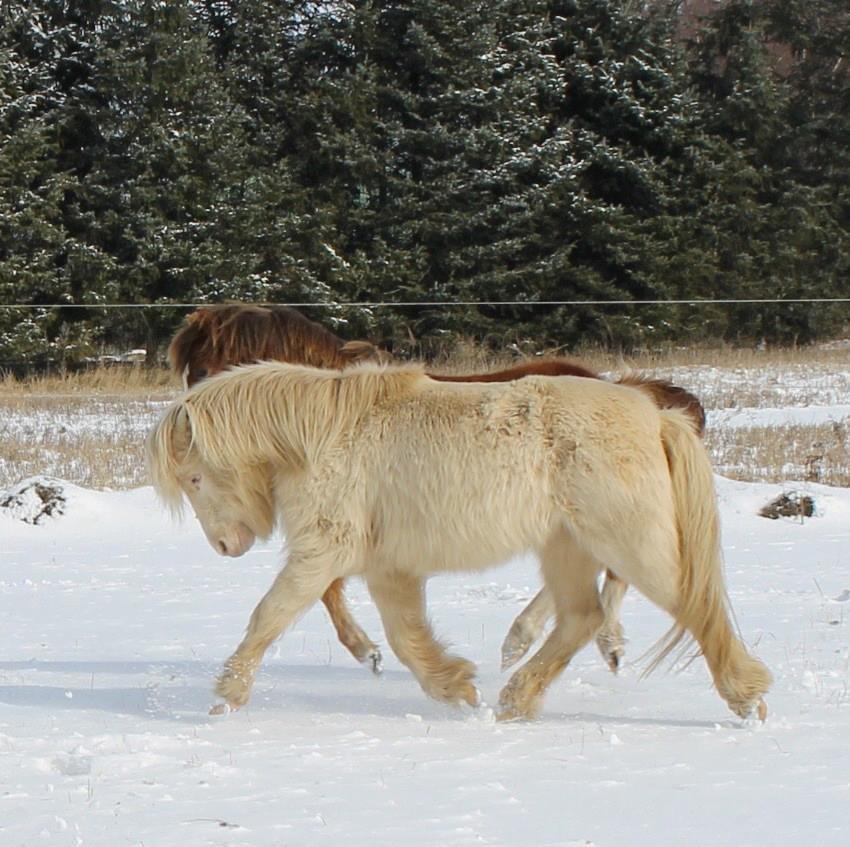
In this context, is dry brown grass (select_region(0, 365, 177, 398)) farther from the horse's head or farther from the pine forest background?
the horse's head

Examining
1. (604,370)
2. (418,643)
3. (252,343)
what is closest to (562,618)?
(418,643)

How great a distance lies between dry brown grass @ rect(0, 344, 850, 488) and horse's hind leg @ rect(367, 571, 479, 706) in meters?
6.47

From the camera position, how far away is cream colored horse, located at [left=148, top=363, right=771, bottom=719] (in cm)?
418

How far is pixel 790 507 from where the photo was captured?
29.1ft

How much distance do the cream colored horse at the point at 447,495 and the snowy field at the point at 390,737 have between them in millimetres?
276

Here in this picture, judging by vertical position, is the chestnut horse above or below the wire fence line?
above

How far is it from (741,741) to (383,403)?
1.68 m

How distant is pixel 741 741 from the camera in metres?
3.85

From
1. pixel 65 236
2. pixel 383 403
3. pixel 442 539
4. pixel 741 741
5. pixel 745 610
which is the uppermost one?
pixel 383 403

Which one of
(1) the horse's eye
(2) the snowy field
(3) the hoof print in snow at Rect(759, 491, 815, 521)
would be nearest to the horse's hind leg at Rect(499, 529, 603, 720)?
(2) the snowy field

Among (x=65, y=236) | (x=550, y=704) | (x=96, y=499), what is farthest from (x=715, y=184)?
(x=550, y=704)

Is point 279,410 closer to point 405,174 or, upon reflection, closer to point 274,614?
point 274,614

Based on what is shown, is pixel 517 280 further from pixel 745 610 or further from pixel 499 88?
pixel 745 610

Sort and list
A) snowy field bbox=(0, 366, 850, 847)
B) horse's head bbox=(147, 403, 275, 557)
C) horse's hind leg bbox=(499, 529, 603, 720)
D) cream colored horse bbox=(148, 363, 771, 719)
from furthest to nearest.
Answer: horse's head bbox=(147, 403, 275, 557), horse's hind leg bbox=(499, 529, 603, 720), cream colored horse bbox=(148, 363, 771, 719), snowy field bbox=(0, 366, 850, 847)
